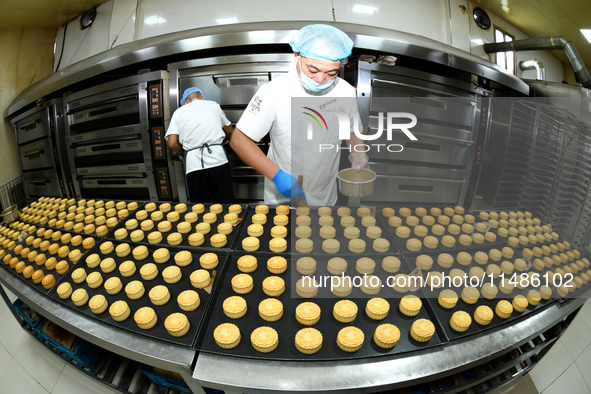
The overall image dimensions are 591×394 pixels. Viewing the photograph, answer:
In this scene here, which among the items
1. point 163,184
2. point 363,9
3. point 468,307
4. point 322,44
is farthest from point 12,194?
point 468,307

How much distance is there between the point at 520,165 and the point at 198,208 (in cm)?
422

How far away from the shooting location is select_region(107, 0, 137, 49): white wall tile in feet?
10.7

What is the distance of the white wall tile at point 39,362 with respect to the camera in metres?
1.31

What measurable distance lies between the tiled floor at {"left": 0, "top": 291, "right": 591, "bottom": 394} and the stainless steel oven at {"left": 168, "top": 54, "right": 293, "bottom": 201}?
82.4 inches

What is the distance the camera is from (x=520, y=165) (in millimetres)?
3176

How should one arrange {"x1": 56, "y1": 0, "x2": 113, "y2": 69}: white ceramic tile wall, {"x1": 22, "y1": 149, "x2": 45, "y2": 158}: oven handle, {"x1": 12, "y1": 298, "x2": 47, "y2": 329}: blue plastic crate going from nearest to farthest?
{"x1": 12, "y1": 298, "x2": 47, "y2": 329}: blue plastic crate
{"x1": 56, "y1": 0, "x2": 113, "y2": 69}: white ceramic tile wall
{"x1": 22, "y1": 149, "x2": 45, "y2": 158}: oven handle

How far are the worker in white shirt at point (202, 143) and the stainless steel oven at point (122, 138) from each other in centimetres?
70

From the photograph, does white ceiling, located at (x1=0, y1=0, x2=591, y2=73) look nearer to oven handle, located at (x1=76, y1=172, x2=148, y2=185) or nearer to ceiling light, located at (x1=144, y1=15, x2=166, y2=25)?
ceiling light, located at (x1=144, y1=15, x2=166, y2=25)

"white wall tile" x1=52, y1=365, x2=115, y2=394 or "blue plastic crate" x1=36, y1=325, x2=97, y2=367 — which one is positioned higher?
"blue plastic crate" x1=36, y1=325, x2=97, y2=367

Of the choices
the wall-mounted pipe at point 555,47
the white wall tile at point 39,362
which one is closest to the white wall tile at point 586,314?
the wall-mounted pipe at point 555,47

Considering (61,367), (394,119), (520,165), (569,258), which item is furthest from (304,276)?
(520,165)

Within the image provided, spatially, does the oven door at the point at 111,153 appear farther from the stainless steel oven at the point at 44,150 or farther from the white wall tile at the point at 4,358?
the white wall tile at the point at 4,358

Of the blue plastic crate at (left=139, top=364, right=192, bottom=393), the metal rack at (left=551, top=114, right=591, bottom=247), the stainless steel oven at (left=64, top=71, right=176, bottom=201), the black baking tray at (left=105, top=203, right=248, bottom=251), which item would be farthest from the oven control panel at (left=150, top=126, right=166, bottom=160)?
the metal rack at (left=551, top=114, right=591, bottom=247)

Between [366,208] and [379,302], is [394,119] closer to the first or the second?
[366,208]
